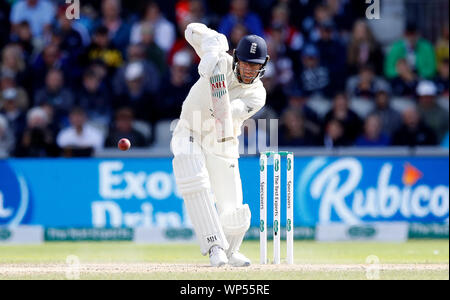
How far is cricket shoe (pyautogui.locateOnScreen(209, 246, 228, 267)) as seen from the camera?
26.4 feet

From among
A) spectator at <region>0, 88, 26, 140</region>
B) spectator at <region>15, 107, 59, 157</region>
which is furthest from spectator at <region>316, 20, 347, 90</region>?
spectator at <region>0, 88, 26, 140</region>

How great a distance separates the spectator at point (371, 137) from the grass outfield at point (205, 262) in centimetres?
154

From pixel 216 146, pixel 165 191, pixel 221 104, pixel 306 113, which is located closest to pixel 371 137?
pixel 306 113

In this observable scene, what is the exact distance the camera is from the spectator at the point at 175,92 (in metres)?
13.7

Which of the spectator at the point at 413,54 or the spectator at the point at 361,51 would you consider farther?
the spectator at the point at 413,54

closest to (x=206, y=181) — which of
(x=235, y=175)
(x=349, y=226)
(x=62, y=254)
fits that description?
(x=235, y=175)

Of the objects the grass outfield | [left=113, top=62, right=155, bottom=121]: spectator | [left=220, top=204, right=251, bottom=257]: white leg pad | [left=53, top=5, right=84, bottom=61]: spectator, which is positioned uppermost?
[left=53, top=5, right=84, bottom=61]: spectator

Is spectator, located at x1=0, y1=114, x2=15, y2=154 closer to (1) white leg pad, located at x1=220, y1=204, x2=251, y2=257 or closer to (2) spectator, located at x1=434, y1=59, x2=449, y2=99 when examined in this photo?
(2) spectator, located at x1=434, y1=59, x2=449, y2=99

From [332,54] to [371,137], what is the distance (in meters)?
1.61

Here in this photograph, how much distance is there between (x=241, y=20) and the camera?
1464 centimetres

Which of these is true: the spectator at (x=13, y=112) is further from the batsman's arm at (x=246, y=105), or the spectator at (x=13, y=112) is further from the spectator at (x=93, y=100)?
the batsman's arm at (x=246, y=105)

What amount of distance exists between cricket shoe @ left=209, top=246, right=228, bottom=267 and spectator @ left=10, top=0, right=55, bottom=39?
24.6ft

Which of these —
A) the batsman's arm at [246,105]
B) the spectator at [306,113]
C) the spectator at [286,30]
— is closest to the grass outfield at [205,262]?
the batsman's arm at [246,105]

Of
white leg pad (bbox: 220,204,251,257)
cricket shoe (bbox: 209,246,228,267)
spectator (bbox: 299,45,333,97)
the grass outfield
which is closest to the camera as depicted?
the grass outfield
